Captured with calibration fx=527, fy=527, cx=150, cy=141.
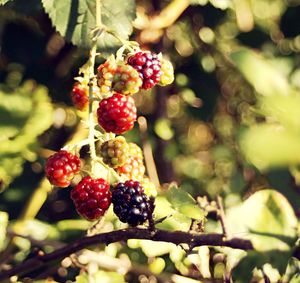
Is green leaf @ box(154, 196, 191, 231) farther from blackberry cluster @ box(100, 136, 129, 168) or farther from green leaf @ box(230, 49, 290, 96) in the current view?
green leaf @ box(230, 49, 290, 96)

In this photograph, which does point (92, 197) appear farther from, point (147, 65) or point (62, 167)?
point (147, 65)

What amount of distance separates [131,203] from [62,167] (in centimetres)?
16

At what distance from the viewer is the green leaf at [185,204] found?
0.93 meters

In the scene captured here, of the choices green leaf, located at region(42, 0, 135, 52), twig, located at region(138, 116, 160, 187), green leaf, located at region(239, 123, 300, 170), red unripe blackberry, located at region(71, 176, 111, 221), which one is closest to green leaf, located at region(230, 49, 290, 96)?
green leaf, located at region(239, 123, 300, 170)

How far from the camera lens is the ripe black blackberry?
863mm

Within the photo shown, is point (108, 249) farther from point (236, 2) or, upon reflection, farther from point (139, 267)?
point (236, 2)

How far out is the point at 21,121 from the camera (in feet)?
4.60

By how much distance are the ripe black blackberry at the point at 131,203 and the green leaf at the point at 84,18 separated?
0.32 meters

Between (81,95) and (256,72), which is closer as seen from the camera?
(256,72)

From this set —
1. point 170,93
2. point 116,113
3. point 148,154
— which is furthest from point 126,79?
point 170,93

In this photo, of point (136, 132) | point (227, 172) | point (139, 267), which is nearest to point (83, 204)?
point (139, 267)

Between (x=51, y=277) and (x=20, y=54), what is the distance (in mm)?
835

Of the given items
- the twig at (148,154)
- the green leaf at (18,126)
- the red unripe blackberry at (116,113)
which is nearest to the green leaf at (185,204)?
the red unripe blackberry at (116,113)

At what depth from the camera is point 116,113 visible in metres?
0.91
